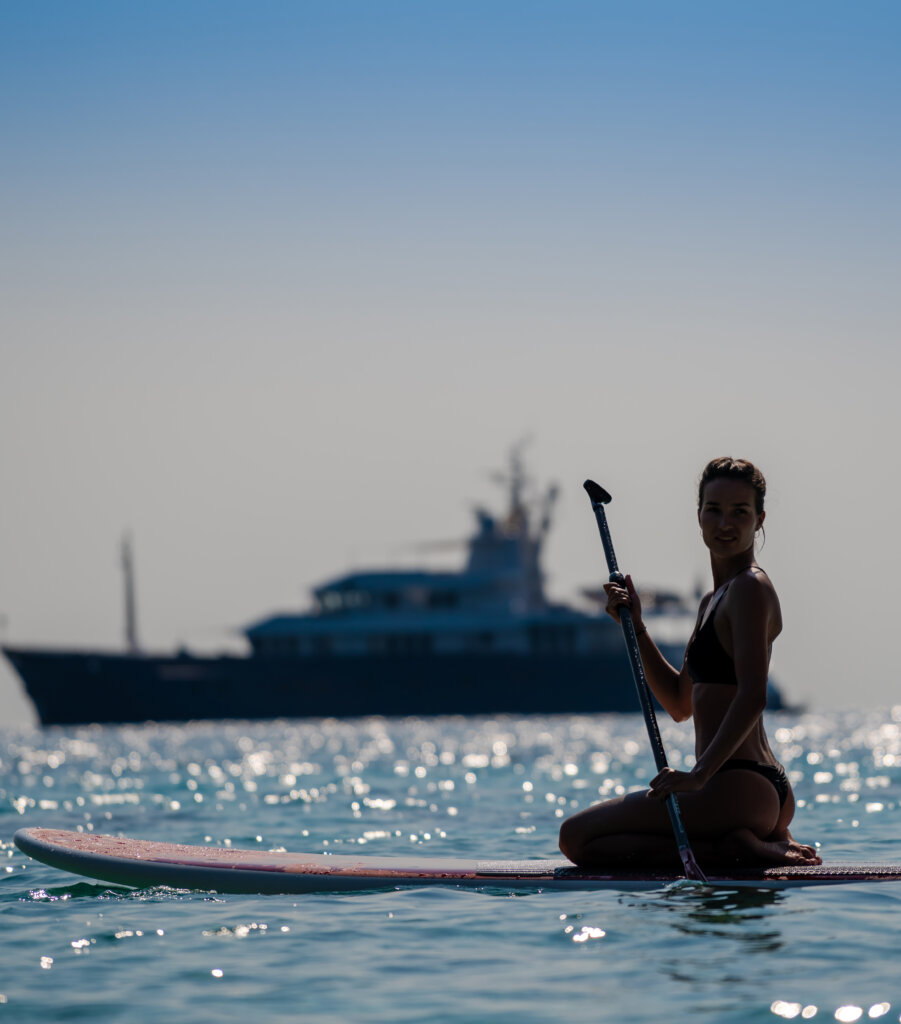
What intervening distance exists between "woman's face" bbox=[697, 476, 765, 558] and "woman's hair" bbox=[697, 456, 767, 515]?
2cm

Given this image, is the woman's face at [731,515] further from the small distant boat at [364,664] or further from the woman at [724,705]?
the small distant boat at [364,664]

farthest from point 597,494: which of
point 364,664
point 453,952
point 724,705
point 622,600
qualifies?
point 364,664

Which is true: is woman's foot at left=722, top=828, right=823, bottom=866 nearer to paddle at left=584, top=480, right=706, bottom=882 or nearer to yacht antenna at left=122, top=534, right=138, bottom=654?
paddle at left=584, top=480, right=706, bottom=882

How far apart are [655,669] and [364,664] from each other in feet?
178

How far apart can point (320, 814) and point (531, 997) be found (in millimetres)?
8648

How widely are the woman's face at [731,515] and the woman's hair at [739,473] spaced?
2 centimetres

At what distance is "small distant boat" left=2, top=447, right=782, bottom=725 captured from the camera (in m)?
59.6

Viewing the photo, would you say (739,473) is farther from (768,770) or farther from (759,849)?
(759,849)

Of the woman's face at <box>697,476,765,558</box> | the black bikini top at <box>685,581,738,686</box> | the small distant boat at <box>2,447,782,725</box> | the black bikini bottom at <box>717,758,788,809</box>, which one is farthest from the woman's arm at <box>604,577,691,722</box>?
the small distant boat at <box>2,447,782,725</box>

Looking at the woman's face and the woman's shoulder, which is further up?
the woman's face

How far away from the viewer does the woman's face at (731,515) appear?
18.3 feet

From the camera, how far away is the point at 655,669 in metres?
5.81

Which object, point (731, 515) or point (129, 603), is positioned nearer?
point (731, 515)

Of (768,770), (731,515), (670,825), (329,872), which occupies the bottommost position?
(329,872)
